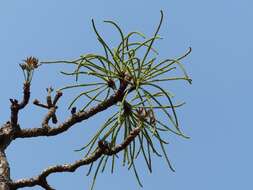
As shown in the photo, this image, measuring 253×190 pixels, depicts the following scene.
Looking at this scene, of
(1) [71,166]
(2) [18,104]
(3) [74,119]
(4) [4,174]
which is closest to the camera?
(4) [4,174]

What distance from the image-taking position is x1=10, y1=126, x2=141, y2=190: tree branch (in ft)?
15.3

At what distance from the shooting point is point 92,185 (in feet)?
17.6

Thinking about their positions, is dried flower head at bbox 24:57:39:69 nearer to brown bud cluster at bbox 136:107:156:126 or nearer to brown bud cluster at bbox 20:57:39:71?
brown bud cluster at bbox 20:57:39:71

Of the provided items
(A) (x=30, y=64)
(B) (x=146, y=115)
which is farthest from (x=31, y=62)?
(B) (x=146, y=115)

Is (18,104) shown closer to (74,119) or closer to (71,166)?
(74,119)

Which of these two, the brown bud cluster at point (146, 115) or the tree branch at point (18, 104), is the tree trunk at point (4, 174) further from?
the brown bud cluster at point (146, 115)

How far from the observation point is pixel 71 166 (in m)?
4.73

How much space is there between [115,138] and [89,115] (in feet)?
1.62

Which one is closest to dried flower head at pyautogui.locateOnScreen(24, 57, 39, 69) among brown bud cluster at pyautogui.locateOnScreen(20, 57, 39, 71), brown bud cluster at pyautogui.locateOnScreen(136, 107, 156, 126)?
brown bud cluster at pyautogui.locateOnScreen(20, 57, 39, 71)

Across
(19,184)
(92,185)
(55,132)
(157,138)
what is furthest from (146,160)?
(19,184)

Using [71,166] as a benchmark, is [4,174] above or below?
below

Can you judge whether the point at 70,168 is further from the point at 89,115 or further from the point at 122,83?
the point at 122,83

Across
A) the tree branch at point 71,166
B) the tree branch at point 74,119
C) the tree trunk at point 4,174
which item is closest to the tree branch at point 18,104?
the tree branch at point 74,119

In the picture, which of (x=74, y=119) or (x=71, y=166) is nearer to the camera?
(x=71, y=166)
